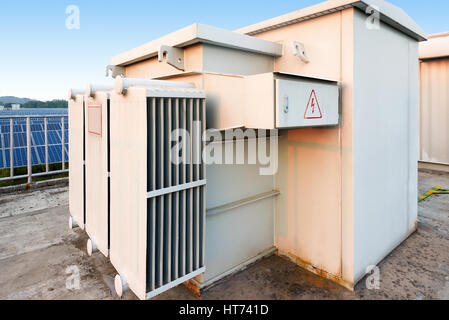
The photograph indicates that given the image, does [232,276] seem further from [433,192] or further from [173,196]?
[433,192]

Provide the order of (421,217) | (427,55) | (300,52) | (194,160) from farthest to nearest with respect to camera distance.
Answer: (427,55)
(421,217)
(300,52)
(194,160)

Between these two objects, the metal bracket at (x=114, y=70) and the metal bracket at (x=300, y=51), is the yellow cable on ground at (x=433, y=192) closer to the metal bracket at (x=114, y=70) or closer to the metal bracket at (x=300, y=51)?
the metal bracket at (x=300, y=51)

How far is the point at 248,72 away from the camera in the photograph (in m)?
2.50

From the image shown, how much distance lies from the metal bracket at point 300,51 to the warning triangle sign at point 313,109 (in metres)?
0.63

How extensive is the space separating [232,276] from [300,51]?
6.52 ft

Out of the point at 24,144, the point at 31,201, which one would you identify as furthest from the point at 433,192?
the point at 24,144

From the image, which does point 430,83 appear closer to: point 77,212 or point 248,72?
point 248,72

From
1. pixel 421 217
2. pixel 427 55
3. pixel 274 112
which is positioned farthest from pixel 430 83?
pixel 274 112

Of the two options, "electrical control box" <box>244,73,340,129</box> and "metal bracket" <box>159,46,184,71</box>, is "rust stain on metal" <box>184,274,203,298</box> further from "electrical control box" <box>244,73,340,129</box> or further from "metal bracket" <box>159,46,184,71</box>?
"metal bracket" <box>159,46,184,71</box>

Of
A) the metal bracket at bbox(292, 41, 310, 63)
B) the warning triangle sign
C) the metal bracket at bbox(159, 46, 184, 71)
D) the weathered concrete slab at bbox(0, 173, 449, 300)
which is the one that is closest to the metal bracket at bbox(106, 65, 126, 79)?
the metal bracket at bbox(159, 46, 184, 71)

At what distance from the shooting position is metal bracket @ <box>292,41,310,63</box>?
246 cm

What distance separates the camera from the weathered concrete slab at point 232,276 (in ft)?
7.49

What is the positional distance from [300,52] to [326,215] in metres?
1.39
